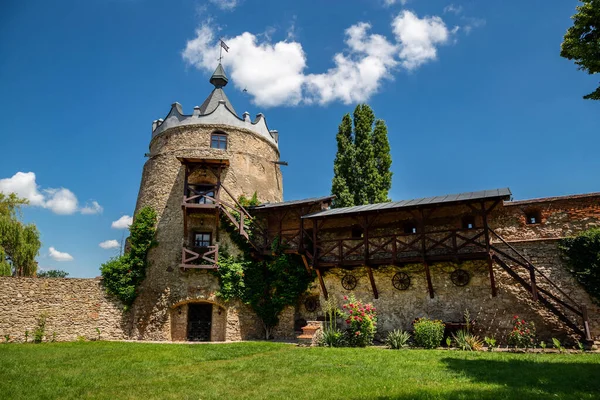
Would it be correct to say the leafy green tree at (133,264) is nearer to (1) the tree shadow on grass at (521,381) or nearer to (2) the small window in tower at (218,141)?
(2) the small window in tower at (218,141)

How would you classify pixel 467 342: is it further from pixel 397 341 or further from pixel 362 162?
pixel 362 162

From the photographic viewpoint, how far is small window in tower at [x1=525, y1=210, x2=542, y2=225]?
1400 centimetres

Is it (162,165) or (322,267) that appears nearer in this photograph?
→ (322,267)

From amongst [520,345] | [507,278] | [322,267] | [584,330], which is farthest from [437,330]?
[322,267]

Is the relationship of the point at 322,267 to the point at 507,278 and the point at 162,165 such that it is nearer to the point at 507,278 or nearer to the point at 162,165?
the point at 507,278

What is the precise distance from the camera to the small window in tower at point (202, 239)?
1873 cm

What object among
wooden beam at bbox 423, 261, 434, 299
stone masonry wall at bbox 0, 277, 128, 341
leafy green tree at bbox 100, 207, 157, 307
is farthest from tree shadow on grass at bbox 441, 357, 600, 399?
stone masonry wall at bbox 0, 277, 128, 341

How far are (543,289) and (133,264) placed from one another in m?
16.0

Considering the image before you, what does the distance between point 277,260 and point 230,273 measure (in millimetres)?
2157

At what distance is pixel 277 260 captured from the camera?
17.4 m

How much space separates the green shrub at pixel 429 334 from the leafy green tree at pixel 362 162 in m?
8.97

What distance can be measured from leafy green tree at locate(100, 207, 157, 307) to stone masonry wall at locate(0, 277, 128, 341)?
50cm

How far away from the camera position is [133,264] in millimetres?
18281

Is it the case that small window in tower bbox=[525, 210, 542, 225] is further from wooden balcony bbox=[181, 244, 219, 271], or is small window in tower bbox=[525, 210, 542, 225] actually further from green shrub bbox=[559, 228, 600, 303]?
wooden balcony bbox=[181, 244, 219, 271]
